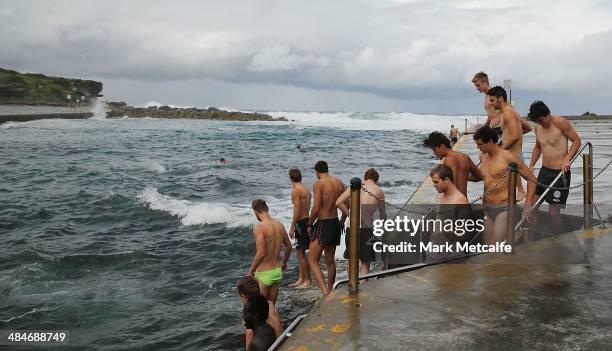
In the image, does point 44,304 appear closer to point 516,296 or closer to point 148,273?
point 148,273

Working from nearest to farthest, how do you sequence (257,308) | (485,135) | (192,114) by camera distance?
1. (257,308)
2. (485,135)
3. (192,114)

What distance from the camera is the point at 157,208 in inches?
697

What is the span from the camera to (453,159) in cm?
641

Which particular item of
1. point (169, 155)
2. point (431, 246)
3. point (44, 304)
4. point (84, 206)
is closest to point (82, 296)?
point (44, 304)

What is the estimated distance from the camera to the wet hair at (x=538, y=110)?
284 inches

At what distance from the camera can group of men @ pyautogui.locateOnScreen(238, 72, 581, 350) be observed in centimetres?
590

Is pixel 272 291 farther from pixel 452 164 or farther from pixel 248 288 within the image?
pixel 452 164

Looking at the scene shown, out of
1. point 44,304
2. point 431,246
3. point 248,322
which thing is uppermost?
point 431,246

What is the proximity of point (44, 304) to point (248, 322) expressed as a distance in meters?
5.69

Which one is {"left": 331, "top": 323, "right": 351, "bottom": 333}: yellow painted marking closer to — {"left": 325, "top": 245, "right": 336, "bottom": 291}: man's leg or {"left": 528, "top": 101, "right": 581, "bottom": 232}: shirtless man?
{"left": 325, "top": 245, "right": 336, "bottom": 291}: man's leg

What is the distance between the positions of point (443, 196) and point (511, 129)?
2.06 meters

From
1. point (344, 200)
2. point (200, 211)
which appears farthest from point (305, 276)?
point (200, 211)

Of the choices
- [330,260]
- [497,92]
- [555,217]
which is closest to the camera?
[497,92]

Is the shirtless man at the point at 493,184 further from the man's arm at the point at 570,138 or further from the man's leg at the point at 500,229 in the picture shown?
the man's arm at the point at 570,138
